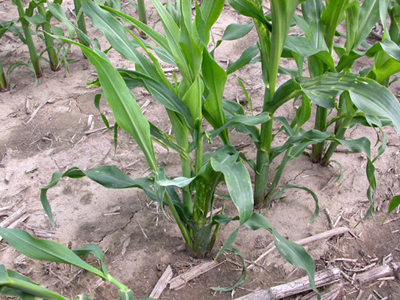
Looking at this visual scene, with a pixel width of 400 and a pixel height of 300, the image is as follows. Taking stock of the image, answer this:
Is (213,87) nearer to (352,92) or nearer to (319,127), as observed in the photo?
(352,92)

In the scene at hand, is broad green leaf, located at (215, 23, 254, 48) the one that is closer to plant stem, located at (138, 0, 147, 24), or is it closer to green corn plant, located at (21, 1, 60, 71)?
green corn plant, located at (21, 1, 60, 71)

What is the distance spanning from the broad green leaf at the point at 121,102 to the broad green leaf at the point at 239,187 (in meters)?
0.24

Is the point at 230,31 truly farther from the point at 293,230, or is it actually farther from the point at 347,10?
the point at 293,230

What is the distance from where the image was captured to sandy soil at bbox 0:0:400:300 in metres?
1.60

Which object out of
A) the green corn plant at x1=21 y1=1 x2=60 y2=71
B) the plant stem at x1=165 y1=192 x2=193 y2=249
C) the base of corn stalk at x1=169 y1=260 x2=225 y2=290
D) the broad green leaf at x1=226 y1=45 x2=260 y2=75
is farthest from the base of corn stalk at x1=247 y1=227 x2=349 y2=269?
the green corn plant at x1=21 y1=1 x2=60 y2=71

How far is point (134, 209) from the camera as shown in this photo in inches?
73.9

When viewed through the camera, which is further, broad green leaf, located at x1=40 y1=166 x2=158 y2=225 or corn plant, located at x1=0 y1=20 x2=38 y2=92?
corn plant, located at x1=0 y1=20 x2=38 y2=92

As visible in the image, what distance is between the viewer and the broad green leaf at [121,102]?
113cm

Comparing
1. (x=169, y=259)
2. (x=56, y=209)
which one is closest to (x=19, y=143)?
A: (x=56, y=209)

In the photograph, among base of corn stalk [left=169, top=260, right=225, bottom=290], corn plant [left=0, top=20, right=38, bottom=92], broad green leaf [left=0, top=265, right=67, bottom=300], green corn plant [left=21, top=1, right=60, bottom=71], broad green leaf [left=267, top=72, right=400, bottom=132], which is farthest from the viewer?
corn plant [left=0, top=20, right=38, bottom=92]

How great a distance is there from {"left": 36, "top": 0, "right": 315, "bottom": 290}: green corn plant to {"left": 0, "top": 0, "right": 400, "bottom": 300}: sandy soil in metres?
0.26

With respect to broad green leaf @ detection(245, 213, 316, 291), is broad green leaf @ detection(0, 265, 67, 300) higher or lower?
higher

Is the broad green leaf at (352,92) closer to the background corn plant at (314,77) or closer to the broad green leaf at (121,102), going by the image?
the background corn plant at (314,77)

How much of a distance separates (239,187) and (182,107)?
1.17 feet
